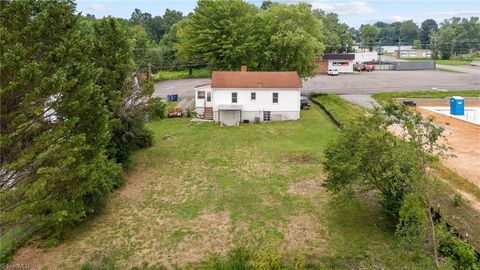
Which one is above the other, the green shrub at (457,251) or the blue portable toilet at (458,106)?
the blue portable toilet at (458,106)

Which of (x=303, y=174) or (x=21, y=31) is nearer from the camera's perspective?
(x=21, y=31)

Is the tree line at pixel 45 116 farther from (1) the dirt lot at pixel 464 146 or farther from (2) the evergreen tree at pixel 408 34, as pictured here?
(2) the evergreen tree at pixel 408 34

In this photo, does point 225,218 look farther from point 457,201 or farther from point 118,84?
point 118,84

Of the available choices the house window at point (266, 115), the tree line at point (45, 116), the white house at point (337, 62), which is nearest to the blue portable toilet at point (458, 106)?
the house window at point (266, 115)

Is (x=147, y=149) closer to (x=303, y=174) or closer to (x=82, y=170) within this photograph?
(x=303, y=174)

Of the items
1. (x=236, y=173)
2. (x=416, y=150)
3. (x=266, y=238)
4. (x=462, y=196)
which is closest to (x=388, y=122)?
(x=416, y=150)

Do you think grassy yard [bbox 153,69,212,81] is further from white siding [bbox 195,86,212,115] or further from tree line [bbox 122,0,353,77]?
white siding [bbox 195,86,212,115]
